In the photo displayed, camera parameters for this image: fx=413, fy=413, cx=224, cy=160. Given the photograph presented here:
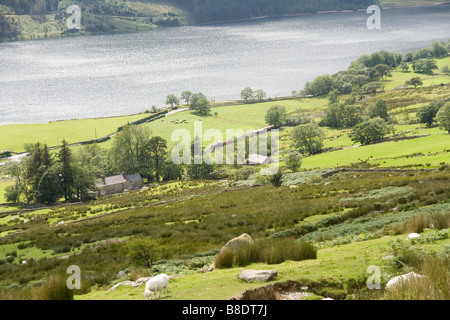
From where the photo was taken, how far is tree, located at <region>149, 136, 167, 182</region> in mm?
94062

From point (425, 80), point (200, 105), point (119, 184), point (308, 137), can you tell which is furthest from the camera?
point (425, 80)

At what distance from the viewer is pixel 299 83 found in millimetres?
197125

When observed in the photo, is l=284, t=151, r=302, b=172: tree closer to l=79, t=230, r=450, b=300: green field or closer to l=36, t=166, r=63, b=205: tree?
l=36, t=166, r=63, b=205: tree

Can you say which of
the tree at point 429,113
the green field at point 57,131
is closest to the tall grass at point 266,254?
the tree at point 429,113

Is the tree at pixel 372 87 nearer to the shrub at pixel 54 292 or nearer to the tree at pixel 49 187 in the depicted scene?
the tree at pixel 49 187

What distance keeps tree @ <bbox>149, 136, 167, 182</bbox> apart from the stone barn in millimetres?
5992

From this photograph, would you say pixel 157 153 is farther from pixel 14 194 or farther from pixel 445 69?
pixel 445 69

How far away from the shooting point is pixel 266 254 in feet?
45.7

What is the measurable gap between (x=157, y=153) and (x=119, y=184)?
12.7 meters

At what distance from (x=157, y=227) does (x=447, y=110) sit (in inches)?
2611

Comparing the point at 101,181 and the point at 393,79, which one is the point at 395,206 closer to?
the point at 101,181

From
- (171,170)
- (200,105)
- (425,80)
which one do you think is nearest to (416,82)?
(425,80)

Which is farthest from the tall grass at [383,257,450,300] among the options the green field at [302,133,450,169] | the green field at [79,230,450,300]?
the green field at [302,133,450,169]

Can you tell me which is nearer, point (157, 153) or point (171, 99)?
point (157, 153)
